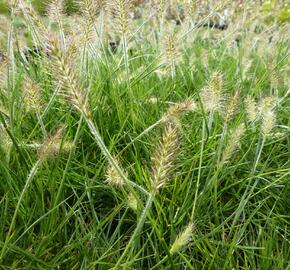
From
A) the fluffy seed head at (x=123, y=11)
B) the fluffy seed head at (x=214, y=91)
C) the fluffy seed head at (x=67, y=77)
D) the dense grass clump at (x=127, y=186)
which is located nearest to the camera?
the fluffy seed head at (x=67, y=77)

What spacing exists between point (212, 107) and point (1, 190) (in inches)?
32.5

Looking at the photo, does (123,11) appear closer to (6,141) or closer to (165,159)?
(6,141)

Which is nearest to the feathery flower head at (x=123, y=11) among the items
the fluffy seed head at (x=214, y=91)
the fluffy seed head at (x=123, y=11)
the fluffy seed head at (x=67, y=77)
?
the fluffy seed head at (x=123, y=11)

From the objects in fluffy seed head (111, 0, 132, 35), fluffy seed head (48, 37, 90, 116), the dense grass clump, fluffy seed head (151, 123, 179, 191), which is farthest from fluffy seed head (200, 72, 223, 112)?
fluffy seed head (48, 37, 90, 116)

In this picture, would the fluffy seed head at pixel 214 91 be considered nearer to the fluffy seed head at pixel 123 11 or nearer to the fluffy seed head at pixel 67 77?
the fluffy seed head at pixel 123 11

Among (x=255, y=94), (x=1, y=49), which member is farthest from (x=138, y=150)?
(x=255, y=94)

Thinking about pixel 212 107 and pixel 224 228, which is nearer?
pixel 212 107

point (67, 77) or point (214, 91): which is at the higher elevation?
point (67, 77)

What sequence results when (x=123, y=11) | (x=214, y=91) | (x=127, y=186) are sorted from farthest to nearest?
(x=123, y=11) → (x=214, y=91) → (x=127, y=186)

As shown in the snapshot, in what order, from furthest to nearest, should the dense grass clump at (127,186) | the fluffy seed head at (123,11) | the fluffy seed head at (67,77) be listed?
the fluffy seed head at (123,11) → the dense grass clump at (127,186) → the fluffy seed head at (67,77)

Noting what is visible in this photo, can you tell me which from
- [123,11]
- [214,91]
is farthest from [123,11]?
[214,91]

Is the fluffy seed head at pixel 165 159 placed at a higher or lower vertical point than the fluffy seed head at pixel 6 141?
higher

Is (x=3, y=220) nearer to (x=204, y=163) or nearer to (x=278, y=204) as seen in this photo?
(x=204, y=163)

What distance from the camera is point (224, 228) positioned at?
5.99ft
